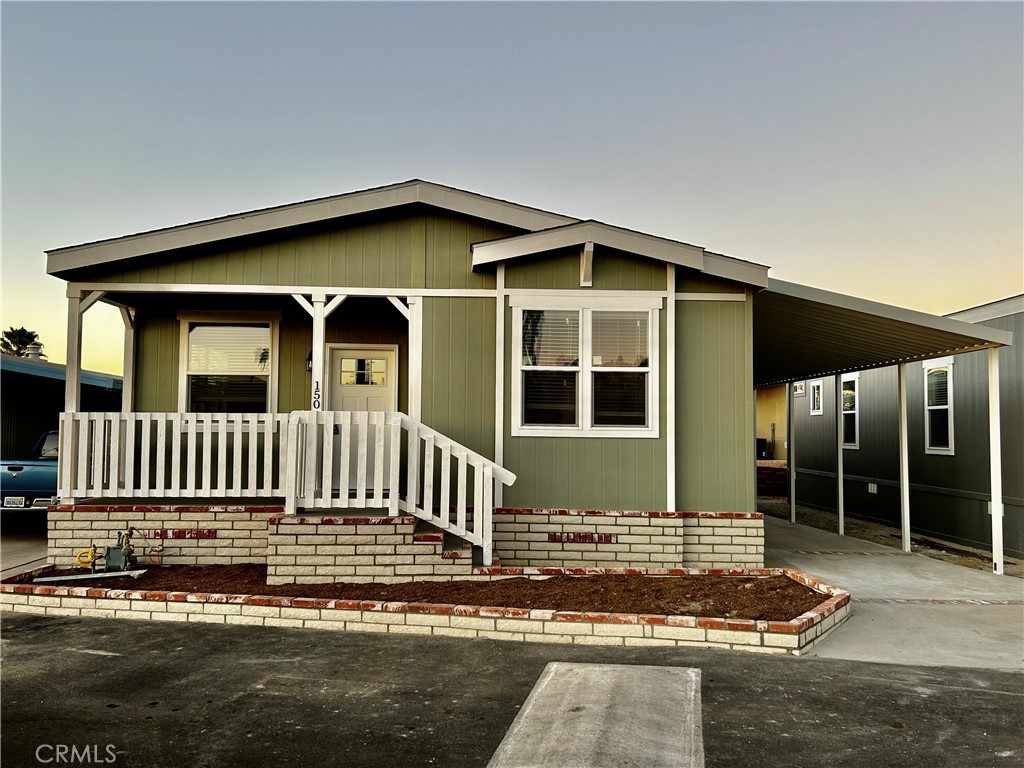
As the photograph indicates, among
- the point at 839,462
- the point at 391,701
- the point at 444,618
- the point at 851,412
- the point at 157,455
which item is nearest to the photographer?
the point at 391,701

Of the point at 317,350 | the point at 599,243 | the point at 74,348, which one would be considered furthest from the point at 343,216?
the point at 74,348

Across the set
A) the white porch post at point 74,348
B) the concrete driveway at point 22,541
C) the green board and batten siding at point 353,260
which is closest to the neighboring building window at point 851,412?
the green board and batten siding at point 353,260

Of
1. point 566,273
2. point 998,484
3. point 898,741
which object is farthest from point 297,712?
point 998,484

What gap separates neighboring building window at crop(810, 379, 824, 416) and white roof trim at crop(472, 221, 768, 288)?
33.6 ft

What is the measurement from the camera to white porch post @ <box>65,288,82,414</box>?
7.31m

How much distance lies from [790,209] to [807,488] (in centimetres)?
707

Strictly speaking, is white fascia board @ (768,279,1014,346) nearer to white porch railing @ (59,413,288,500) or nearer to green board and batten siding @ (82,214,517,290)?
green board and batten siding @ (82,214,517,290)

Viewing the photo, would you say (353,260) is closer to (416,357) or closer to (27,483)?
(416,357)

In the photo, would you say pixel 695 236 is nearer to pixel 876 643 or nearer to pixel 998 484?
pixel 998 484

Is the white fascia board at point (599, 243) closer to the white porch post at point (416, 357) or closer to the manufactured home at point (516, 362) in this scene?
the manufactured home at point (516, 362)

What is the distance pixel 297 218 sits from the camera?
24.2 feet

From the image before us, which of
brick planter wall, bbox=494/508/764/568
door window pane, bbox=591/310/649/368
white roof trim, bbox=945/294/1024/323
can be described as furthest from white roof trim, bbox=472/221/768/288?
white roof trim, bbox=945/294/1024/323

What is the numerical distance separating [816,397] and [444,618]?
552 inches

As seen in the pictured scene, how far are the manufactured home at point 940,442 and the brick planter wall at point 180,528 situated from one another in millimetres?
9558
